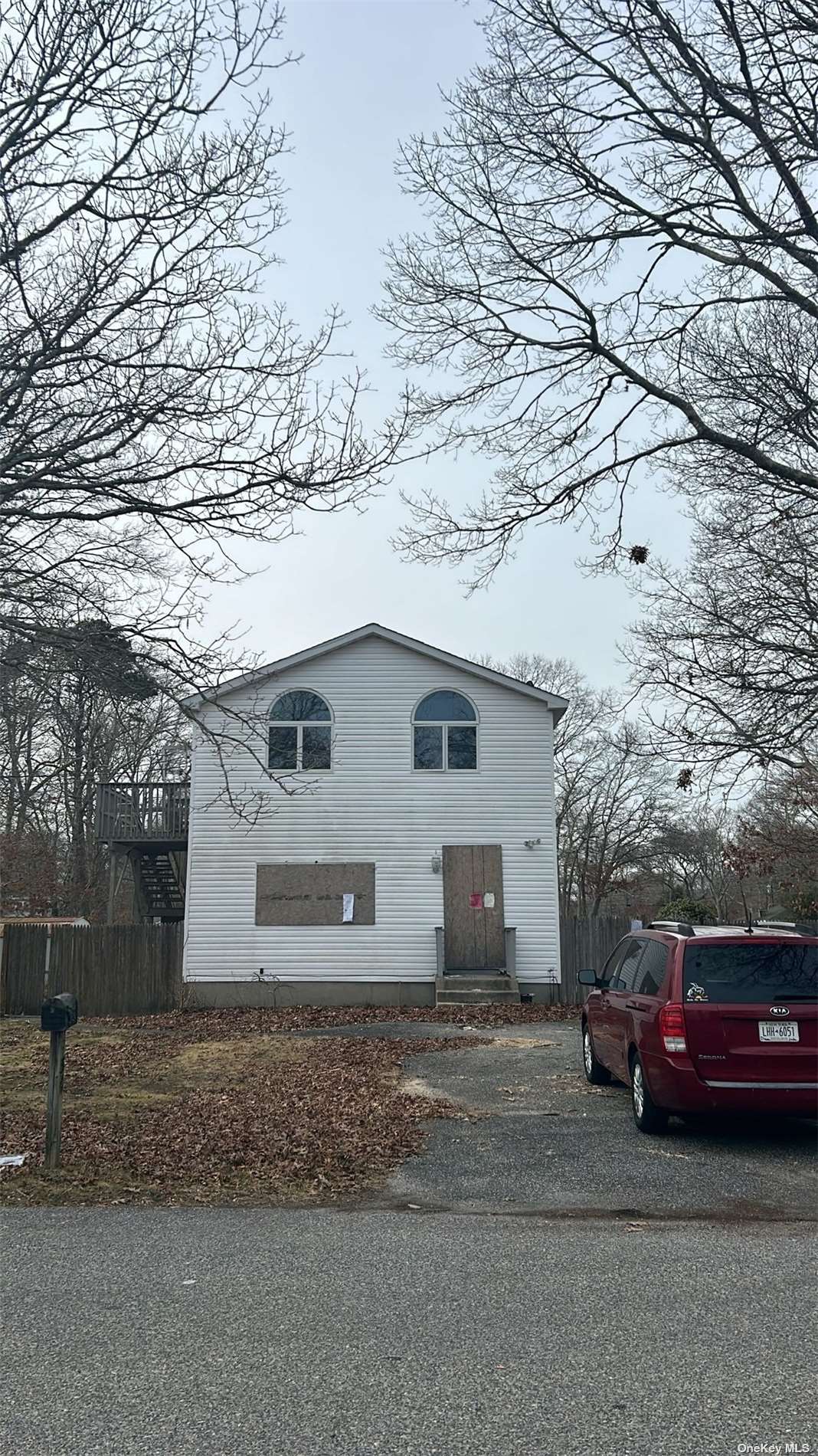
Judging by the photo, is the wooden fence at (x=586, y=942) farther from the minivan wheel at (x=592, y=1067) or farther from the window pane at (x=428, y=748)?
the minivan wheel at (x=592, y=1067)

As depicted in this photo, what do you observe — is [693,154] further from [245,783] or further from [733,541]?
[245,783]

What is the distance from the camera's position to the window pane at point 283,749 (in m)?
21.4

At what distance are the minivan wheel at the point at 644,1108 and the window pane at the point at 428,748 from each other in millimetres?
13024

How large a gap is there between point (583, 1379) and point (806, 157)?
8565 millimetres

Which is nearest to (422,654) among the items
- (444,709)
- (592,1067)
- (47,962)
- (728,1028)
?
(444,709)

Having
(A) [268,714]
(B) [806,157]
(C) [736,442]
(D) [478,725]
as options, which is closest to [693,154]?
(B) [806,157]

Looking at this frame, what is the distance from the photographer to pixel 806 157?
8.54 meters

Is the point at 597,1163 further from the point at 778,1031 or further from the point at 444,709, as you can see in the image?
the point at 444,709

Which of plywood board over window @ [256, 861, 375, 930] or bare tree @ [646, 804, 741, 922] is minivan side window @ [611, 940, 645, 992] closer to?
plywood board over window @ [256, 861, 375, 930]

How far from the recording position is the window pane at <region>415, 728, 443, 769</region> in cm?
2131

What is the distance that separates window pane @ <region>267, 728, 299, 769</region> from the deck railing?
201cm

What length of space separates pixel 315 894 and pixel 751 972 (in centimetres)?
1370

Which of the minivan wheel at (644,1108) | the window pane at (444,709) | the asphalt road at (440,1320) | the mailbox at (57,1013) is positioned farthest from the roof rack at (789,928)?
the window pane at (444,709)

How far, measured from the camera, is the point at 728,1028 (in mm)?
Result: 7602
